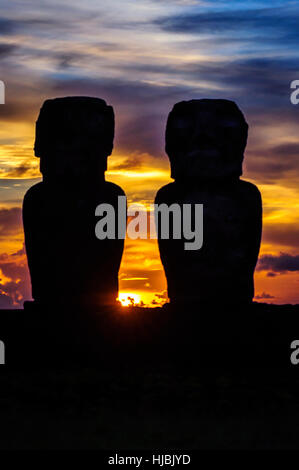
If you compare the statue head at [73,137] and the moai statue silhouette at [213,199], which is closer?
the moai statue silhouette at [213,199]

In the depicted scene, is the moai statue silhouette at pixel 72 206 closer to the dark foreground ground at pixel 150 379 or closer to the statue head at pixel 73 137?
the statue head at pixel 73 137

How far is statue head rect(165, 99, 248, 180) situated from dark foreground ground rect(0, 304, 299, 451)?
1.69 meters

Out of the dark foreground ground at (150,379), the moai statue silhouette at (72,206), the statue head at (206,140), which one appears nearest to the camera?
the dark foreground ground at (150,379)

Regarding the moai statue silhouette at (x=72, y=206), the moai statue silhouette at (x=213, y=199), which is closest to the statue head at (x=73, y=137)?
the moai statue silhouette at (x=72, y=206)

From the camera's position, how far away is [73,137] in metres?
11.5

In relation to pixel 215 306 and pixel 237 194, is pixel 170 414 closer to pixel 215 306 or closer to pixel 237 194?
pixel 215 306

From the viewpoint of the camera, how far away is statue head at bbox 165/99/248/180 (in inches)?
442

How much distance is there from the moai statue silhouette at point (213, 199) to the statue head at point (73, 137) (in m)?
0.84

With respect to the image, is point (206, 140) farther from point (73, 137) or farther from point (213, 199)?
point (73, 137)

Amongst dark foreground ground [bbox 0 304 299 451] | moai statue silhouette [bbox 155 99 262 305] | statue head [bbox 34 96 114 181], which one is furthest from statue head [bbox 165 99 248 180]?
dark foreground ground [bbox 0 304 299 451]

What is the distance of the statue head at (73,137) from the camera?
37.7 ft

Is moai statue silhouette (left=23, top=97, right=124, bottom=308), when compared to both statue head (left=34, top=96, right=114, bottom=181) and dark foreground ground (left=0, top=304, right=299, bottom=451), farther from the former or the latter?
dark foreground ground (left=0, top=304, right=299, bottom=451)

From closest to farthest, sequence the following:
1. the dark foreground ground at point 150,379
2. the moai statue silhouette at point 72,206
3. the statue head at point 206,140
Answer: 1. the dark foreground ground at point 150,379
2. the statue head at point 206,140
3. the moai statue silhouette at point 72,206

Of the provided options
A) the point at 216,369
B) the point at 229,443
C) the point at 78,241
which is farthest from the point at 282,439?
the point at 78,241
